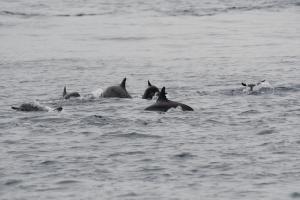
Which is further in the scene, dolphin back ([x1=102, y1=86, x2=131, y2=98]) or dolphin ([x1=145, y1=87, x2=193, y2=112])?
dolphin back ([x1=102, y1=86, x2=131, y2=98])

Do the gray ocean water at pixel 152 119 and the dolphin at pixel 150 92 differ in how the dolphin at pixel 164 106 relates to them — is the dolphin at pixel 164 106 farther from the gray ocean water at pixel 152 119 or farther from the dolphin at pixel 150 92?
the dolphin at pixel 150 92

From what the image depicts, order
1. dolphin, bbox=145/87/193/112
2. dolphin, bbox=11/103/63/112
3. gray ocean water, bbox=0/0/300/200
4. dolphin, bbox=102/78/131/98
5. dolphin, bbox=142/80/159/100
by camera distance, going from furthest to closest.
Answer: dolphin, bbox=102/78/131/98, dolphin, bbox=142/80/159/100, dolphin, bbox=11/103/63/112, dolphin, bbox=145/87/193/112, gray ocean water, bbox=0/0/300/200

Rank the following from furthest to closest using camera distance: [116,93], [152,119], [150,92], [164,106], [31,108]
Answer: [116,93] → [150,92] → [31,108] → [164,106] → [152,119]

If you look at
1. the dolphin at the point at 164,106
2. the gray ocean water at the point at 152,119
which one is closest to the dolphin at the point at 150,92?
the gray ocean water at the point at 152,119

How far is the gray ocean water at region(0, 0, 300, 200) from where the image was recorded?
42.8ft

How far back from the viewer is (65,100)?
69.3 feet

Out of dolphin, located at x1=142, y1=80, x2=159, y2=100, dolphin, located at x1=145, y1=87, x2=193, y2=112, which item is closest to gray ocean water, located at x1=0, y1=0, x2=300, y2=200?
dolphin, located at x1=145, y1=87, x2=193, y2=112

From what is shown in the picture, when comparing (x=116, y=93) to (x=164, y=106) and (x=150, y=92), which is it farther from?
(x=164, y=106)

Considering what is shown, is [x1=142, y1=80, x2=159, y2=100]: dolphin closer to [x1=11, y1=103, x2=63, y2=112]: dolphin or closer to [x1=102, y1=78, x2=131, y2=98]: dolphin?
[x1=102, y1=78, x2=131, y2=98]: dolphin

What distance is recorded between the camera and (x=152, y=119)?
1806 cm

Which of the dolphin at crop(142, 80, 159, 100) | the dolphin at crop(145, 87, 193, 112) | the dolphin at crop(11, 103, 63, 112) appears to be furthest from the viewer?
the dolphin at crop(142, 80, 159, 100)

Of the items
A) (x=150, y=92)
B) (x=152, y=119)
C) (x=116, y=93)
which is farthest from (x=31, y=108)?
(x=150, y=92)

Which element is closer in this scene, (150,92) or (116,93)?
(150,92)

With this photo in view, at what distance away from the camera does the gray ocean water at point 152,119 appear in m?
13.0
